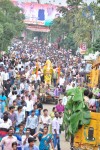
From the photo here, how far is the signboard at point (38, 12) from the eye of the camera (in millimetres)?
147812

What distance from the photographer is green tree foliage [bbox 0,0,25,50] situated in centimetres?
6025

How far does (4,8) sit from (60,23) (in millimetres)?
15174

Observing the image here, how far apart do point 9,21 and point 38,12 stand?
86.1 meters

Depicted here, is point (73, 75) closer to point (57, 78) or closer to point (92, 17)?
point (57, 78)

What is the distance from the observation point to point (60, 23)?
88438 mm

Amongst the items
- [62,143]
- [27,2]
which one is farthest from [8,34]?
[27,2]

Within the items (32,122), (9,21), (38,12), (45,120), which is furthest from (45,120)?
(38,12)

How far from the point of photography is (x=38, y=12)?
15362 centimetres

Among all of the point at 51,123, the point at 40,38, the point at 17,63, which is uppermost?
the point at 51,123

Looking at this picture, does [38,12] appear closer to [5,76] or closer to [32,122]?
[5,76]

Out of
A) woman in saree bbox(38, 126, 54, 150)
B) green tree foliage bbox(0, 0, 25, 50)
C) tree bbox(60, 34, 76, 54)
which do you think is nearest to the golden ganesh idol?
woman in saree bbox(38, 126, 54, 150)

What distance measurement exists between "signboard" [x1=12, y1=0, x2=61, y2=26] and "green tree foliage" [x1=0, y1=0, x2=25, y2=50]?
6834cm

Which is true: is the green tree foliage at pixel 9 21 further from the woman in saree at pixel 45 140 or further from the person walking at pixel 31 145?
the person walking at pixel 31 145

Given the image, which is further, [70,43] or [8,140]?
[70,43]
